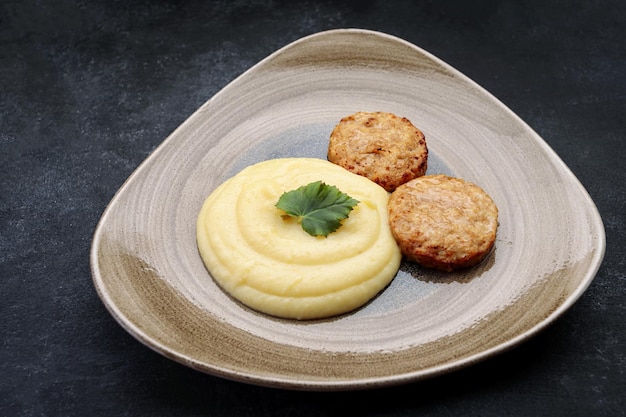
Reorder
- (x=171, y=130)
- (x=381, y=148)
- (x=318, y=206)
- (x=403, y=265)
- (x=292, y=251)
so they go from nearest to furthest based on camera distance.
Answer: (x=292, y=251) < (x=318, y=206) < (x=403, y=265) < (x=381, y=148) < (x=171, y=130)

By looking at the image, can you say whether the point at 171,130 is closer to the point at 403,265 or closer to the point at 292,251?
the point at 292,251

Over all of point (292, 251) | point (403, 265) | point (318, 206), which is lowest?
point (403, 265)

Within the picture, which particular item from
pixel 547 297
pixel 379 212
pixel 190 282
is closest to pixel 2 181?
pixel 190 282

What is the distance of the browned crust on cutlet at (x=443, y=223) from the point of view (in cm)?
464

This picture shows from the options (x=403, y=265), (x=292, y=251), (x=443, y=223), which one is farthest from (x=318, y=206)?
(x=443, y=223)

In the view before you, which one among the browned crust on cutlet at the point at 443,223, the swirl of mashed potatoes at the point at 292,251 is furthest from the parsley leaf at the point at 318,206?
the browned crust on cutlet at the point at 443,223

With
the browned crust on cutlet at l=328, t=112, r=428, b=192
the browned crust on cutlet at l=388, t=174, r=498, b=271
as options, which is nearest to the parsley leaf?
the browned crust on cutlet at l=388, t=174, r=498, b=271

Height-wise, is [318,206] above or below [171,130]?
above

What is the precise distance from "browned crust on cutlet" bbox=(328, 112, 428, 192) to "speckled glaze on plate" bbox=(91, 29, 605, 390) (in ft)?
0.94

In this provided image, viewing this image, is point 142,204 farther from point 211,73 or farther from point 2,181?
point 211,73

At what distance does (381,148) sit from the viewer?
5203mm

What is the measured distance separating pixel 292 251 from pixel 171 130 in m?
2.00

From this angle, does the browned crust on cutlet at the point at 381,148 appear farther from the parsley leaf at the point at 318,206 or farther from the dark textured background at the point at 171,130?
the dark textured background at the point at 171,130

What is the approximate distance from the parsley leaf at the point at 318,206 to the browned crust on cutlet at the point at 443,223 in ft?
1.15
